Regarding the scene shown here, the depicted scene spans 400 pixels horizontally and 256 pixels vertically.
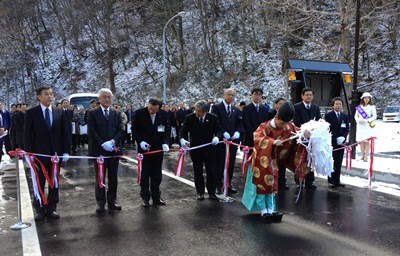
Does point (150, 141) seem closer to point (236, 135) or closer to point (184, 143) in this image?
point (184, 143)

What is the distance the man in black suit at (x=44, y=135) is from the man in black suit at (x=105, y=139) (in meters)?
0.46

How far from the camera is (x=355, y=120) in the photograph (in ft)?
37.2

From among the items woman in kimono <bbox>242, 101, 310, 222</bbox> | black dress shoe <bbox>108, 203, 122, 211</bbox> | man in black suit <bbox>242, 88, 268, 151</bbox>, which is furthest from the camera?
man in black suit <bbox>242, 88, 268, 151</bbox>

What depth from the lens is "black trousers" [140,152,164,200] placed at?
648cm

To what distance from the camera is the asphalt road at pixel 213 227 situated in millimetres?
4445

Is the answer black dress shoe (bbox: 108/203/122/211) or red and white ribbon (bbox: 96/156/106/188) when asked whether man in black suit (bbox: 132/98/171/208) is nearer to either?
black dress shoe (bbox: 108/203/122/211)

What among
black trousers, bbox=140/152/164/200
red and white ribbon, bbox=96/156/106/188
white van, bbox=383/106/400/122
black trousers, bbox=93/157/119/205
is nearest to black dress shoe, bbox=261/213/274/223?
black trousers, bbox=140/152/164/200

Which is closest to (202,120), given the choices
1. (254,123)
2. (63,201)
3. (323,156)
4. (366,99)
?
(254,123)

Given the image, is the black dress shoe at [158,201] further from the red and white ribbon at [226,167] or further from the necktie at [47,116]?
the necktie at [47,116]

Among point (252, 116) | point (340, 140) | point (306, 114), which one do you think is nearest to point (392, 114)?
point (340, 140)

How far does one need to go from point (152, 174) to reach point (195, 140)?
3.29ft

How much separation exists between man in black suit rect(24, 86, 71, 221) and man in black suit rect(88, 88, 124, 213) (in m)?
0.46

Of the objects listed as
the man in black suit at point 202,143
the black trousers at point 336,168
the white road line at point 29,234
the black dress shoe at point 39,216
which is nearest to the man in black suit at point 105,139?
the black dress shoe at point 39,216

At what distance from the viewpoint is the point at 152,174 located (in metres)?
6.59
